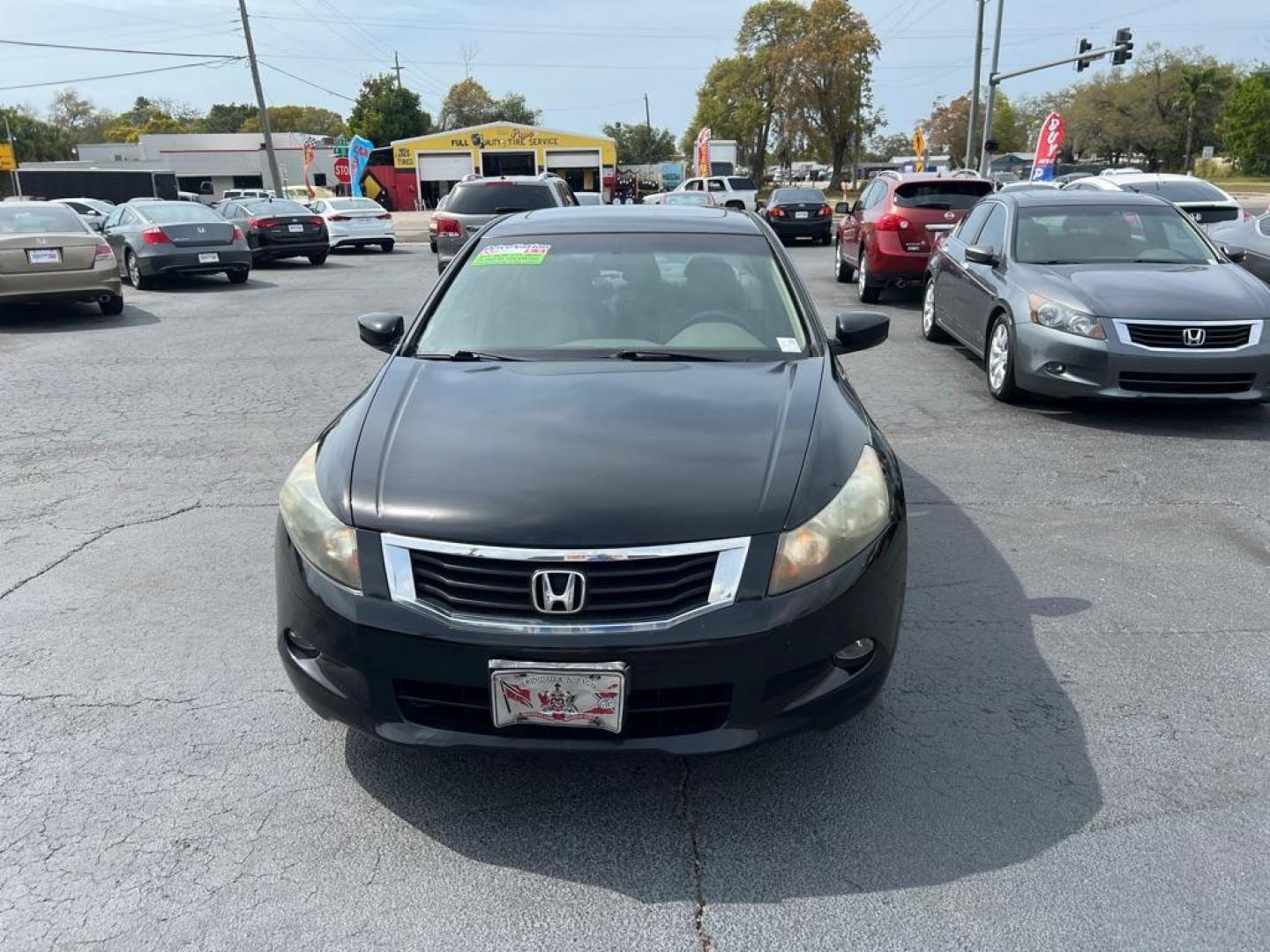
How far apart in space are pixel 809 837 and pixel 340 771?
142cm

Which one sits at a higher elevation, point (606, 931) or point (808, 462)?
point (808, 462)

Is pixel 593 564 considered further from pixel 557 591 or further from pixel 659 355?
pixel 659 355

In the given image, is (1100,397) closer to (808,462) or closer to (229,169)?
(808,462)

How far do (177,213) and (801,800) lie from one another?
1751 centimetres

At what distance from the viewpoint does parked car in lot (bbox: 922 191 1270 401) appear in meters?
6.66

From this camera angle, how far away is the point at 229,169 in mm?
79375

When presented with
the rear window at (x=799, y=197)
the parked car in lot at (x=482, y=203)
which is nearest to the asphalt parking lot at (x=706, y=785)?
the parked car in lot at (x=482, y=203)

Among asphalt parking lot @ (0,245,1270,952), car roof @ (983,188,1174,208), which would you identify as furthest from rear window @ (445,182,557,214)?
asphalt parking lot @ (0,245,1270,952)

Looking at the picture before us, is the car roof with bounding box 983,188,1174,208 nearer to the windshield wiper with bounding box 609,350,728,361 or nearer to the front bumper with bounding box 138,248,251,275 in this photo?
the windshield wiper with bounding box 609,350,728,361

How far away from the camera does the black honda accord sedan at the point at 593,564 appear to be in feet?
8.32

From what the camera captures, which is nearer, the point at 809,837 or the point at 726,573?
the point at 726,573

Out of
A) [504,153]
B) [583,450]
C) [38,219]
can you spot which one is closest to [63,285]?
[38,219]

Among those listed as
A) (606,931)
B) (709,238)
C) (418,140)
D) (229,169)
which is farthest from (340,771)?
(229,169)

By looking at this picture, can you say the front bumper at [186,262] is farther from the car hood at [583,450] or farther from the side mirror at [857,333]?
the side mirror at [857,333]
